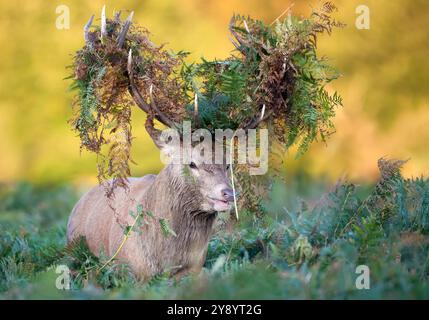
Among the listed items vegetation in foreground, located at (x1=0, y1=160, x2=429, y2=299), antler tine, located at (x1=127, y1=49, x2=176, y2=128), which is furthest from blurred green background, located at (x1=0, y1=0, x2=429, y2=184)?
antler tine, located at (x1=127, y1=49, x2=176, y2=128)

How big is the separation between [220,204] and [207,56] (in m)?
9.64

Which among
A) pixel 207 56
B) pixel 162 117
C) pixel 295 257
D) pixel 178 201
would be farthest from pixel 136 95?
pixel 207 56

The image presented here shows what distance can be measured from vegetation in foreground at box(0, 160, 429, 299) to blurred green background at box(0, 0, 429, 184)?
670 centimetres

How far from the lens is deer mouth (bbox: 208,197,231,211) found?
6.64 m

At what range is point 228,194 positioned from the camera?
21.7ft

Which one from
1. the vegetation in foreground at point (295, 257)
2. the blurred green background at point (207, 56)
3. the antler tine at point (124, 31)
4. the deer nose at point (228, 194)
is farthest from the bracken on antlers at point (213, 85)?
the blurred green background at point (207, 56)

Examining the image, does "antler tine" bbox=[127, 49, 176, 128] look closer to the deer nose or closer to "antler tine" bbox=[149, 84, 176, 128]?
"antler tine" bbox=[149, 84, 176, 128]

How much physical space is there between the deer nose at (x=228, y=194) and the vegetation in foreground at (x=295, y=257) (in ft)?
1.41

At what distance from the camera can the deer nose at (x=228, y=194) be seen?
21.7ft

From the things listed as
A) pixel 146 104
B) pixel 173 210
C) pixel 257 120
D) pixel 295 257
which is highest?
pixel 146 104

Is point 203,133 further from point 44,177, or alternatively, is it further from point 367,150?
point 44,177

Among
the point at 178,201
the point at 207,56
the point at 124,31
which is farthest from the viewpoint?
the point at 207,56

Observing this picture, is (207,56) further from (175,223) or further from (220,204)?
(220,204)

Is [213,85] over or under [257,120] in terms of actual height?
over
